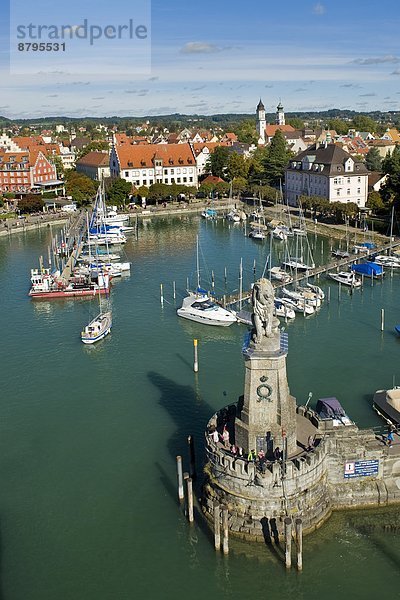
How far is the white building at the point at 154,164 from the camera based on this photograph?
4405 inches

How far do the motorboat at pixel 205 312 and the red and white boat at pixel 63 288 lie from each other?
30.6 ft

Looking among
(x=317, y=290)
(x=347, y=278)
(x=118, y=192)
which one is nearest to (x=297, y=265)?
(x=347, y=278)

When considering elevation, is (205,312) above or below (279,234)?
below

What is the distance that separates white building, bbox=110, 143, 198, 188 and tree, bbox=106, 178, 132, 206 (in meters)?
9.47

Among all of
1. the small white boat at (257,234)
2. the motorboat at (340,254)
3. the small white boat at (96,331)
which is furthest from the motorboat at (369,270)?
the small white boat at (96,331)

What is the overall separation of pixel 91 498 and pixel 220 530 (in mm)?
6098

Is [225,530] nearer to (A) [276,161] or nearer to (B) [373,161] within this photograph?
(A) [276,161]

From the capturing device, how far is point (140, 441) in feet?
102

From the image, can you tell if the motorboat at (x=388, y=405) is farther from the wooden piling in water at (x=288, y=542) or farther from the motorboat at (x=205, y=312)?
the motorboat at (x=205, y=312)

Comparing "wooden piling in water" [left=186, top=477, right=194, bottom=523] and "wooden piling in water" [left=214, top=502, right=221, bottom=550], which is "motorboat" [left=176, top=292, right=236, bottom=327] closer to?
"wooden piling in water" [left=186, top=477, right=194, bottom=523]

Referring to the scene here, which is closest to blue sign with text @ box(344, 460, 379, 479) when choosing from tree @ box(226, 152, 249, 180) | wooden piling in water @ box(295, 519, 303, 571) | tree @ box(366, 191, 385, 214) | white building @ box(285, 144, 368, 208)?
wooden piling in water @ box(295, 519, 303, 571)

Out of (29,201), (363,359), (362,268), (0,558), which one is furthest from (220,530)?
(29,201)

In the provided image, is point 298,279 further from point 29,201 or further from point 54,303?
point 29,201

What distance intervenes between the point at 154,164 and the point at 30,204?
1001 inches
